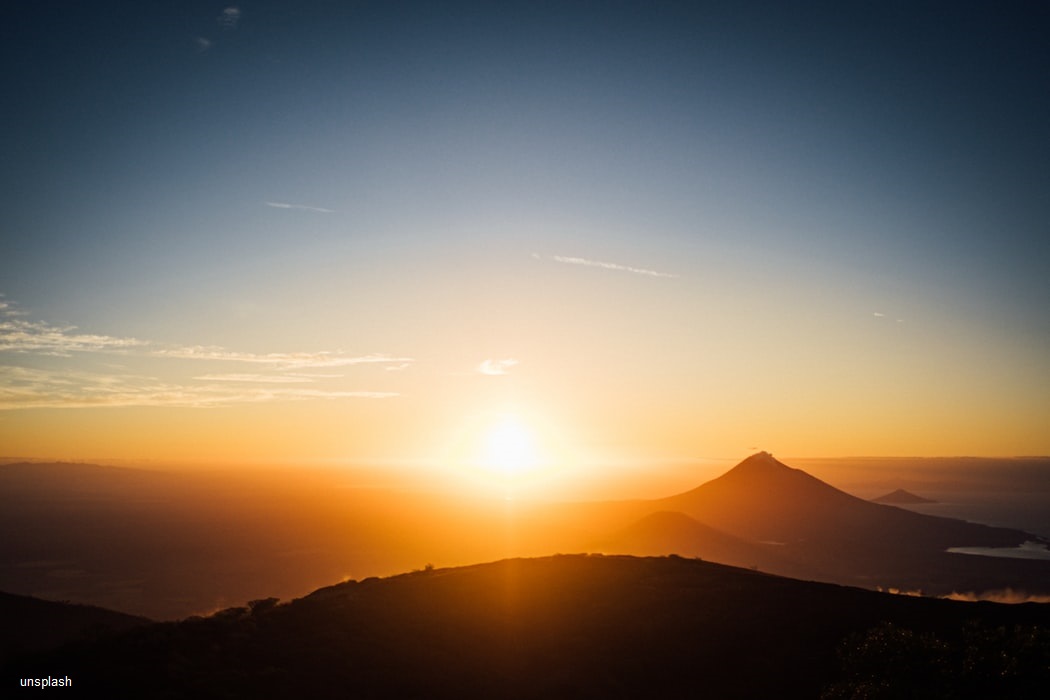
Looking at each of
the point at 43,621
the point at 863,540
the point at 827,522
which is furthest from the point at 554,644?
the point at 827,522

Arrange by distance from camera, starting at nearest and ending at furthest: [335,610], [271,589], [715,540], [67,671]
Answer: [67,671] → [335,610] → [271,589] → [715,540]

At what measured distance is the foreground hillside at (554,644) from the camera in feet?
58.4

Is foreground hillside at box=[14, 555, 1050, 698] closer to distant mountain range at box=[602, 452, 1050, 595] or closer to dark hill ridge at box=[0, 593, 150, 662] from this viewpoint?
dark hill ridge at box=[0, 593, 150, 662]

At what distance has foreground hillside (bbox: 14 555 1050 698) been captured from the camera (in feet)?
58.4

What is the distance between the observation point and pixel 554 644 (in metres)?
23.0

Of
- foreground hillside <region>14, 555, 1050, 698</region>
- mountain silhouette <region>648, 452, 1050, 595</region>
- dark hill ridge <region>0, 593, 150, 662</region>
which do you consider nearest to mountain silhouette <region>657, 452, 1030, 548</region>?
mountain silhouette <region>648, 452, 1050, 595</region>

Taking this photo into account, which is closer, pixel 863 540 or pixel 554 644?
pixel 554 644

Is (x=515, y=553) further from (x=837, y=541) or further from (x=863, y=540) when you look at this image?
(x=863, y=540)

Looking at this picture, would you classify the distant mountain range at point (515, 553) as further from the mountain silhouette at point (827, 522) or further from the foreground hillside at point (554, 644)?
the foreground hillside at point (554, 644)

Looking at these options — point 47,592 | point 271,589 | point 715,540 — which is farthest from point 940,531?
point 47,592

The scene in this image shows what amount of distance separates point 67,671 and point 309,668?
7.31 m

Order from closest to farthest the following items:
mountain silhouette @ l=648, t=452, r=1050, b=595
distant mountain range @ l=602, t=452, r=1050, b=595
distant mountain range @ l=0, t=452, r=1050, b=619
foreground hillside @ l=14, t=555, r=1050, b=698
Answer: foreground hillside @ l=14, t=555, r=1050, b=698
distant mountain range @ l=0, t=452, r=1050, b=619
mountain silhouette @ l=648, t=452, r=1050, b=595
distant mountain range @ l=602, t=452, r=1050, b=595

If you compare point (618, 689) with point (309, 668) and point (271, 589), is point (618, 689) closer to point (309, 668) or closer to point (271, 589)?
point (309, 668)

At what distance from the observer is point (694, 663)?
813 inches
